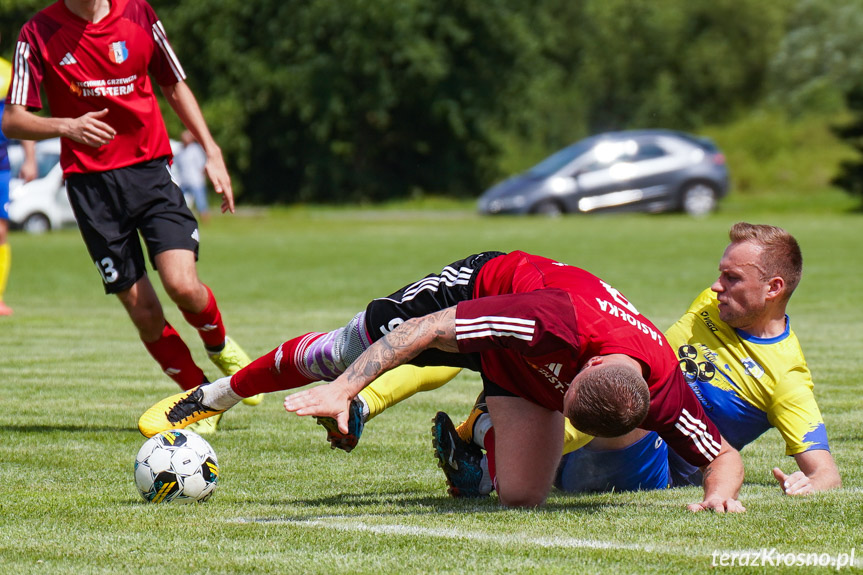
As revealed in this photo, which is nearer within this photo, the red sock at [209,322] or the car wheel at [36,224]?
the red sock at [209,322]

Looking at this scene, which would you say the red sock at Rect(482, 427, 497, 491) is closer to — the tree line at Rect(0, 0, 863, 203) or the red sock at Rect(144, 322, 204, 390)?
the red sock at Rect(144, 322, 204, 390)

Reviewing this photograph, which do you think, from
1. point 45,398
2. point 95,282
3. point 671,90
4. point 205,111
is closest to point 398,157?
point 205,111

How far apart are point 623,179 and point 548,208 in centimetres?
180

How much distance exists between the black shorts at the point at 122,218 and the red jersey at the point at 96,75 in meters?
0.07

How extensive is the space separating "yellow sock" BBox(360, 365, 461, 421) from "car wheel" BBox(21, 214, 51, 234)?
22197 mm

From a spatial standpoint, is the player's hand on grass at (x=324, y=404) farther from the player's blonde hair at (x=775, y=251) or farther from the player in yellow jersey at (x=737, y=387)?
the player's blonde hair at (x=775, y=251)

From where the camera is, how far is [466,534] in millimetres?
4047

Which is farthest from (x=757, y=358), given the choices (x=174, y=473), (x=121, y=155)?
(x=121, y=155)

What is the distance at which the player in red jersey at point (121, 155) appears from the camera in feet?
20.2

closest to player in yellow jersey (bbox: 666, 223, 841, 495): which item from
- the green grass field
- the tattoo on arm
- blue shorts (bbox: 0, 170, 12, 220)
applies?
the green grass field

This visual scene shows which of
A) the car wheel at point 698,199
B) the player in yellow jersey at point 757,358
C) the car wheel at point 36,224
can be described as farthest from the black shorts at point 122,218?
the car wheel at point 698,199

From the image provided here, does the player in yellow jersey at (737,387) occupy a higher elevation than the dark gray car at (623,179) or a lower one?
lower

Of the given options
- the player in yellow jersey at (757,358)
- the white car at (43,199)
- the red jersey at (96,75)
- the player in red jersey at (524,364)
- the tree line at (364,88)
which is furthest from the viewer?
the tree line at (364,88)

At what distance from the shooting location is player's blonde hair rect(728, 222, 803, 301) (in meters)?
4.93
